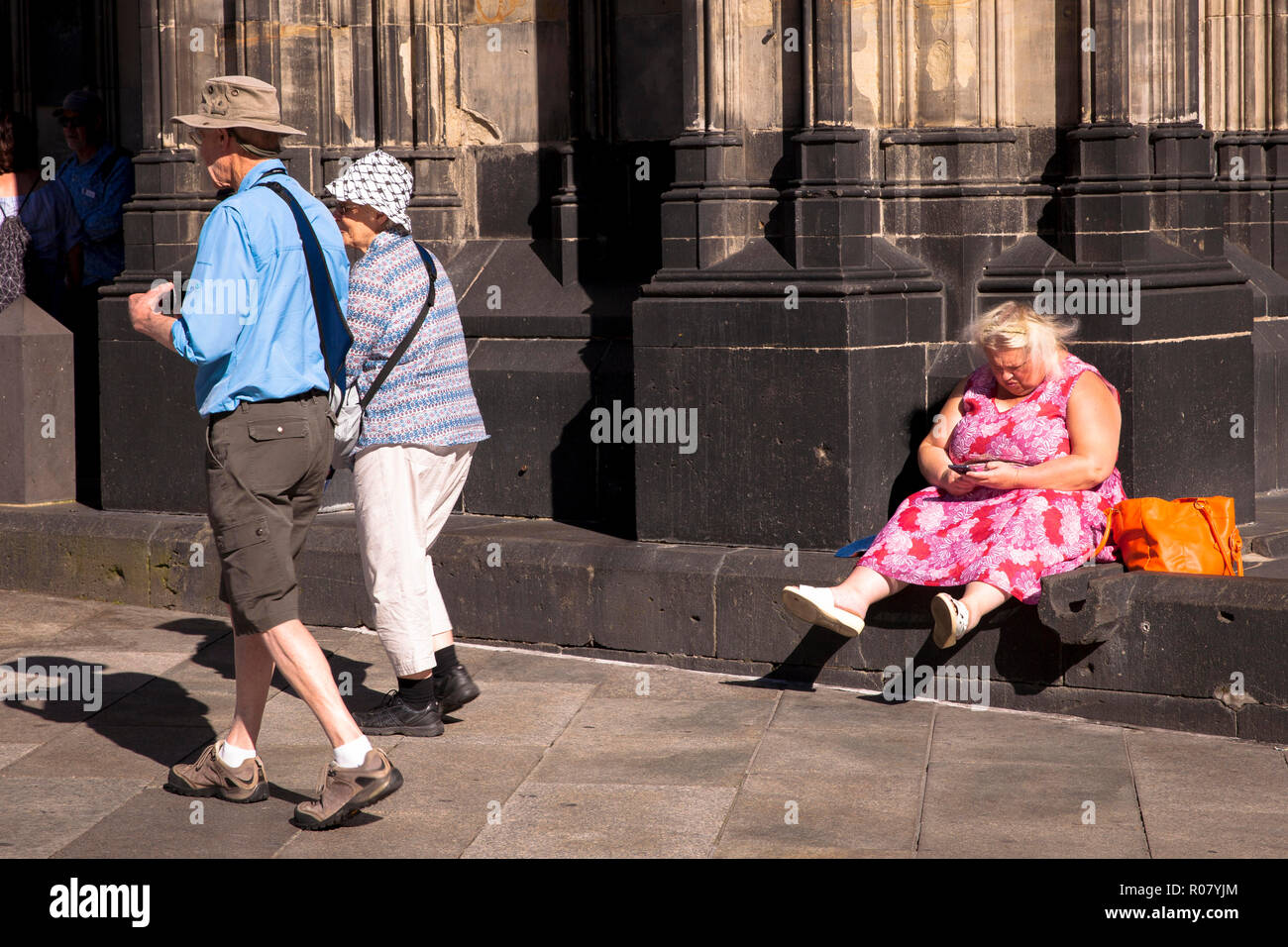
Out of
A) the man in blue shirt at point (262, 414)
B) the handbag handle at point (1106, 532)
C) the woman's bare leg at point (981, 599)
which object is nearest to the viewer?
the man in blue shirt at point (262, 414)

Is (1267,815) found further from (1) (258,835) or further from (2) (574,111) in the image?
(2) (574,111)

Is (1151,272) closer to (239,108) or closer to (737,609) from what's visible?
(737,609)

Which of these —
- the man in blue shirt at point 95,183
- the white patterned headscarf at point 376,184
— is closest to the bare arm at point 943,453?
the white patterned headscarf at point 376,184

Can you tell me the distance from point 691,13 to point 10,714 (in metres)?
3.76

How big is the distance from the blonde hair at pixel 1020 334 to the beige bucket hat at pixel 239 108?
2.68 meters

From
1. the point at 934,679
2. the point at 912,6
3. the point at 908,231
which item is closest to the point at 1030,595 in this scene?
the point at 934,679

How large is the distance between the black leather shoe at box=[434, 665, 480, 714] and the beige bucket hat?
76.5 inches

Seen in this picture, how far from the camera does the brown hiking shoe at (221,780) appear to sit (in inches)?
196

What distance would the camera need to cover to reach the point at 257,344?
475 centimetres

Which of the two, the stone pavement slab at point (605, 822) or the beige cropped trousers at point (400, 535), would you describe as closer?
the stone pavement slab at point (605, 822)

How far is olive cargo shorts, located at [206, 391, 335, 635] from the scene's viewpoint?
4.72 metres

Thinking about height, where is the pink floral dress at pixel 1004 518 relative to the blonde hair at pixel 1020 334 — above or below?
below
